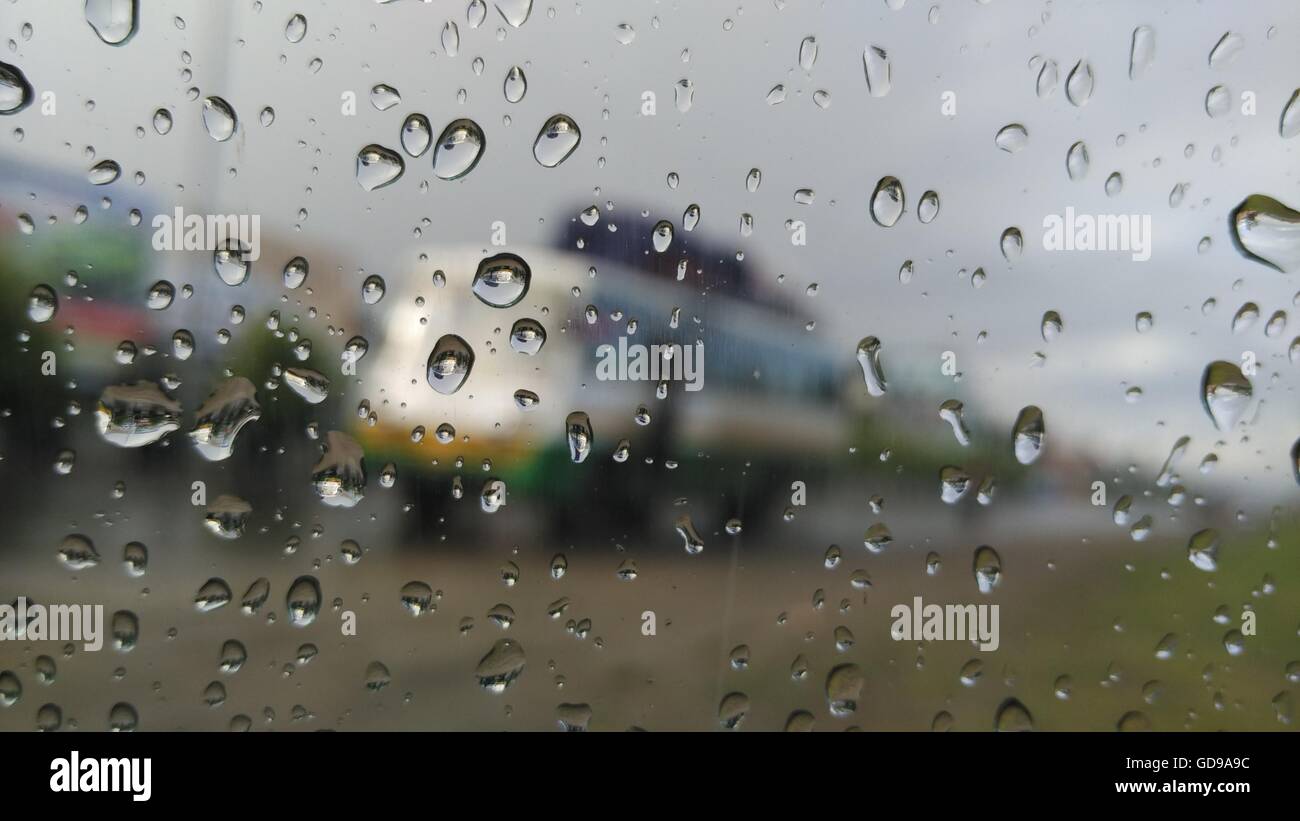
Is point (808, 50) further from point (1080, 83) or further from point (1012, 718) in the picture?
point (1012, 718)

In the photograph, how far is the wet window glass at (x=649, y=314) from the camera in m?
0.76

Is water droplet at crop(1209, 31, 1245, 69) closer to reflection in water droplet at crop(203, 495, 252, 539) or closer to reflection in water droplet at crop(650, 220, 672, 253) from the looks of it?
Result: reflection in water droplet at crop(650, 220, 672, 253)

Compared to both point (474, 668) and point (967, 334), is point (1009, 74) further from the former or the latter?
point (474, 668)

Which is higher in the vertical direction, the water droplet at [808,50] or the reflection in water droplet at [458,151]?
the water droplet at [808,50]

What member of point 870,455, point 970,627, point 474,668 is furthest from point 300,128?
point 970,627

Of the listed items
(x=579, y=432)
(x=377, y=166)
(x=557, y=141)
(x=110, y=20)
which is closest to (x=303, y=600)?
(x=579, y=432)

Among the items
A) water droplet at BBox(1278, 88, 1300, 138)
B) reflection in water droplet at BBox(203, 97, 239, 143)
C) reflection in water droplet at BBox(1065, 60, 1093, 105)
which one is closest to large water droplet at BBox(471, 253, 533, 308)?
reflection in water droplet at BBox(203, 97, 239, 143)

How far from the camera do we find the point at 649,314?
2.50ft

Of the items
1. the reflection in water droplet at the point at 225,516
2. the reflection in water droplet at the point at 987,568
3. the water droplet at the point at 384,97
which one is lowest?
the reflection in water droplet at the point at 987,568

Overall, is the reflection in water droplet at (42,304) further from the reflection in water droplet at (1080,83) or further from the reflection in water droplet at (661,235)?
→ the reflection in water droplet at (1080,83)

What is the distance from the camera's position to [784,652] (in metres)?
0.78

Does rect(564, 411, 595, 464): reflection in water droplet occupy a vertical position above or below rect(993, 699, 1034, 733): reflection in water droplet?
above

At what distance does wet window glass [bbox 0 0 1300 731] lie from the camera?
0.76 m

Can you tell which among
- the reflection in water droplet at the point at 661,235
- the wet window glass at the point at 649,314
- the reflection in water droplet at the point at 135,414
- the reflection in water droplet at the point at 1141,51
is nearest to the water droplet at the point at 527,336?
the wet window glass at the point at 649,314
